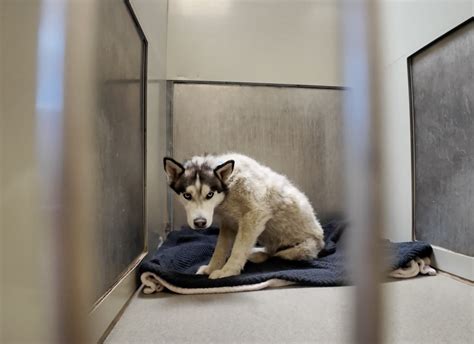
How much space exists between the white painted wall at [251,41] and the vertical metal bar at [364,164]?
82.6 inches

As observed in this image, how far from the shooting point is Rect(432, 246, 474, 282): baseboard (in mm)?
1308

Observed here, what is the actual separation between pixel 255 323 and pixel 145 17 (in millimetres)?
1473

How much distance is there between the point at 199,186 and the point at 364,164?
113cm

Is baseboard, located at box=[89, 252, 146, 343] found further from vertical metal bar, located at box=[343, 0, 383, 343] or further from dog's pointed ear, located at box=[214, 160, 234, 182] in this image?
vertical metal bar, located at box=[343, 0, 383, 343]

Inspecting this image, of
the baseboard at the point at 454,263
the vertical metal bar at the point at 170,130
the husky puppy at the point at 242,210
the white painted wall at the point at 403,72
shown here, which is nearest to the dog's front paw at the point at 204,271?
the husky puppy at the point at 242,210

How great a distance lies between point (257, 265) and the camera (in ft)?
5.20

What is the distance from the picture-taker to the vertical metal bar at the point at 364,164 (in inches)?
10.5

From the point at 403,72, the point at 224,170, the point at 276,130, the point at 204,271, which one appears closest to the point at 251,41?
the point at 276,130

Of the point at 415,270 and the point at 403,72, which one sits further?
the point at 403,72

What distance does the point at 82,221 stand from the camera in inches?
10.0

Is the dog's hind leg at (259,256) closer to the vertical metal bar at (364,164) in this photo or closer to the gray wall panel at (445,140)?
the gray wall panel at (445,140)

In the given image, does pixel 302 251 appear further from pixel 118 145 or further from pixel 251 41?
pixel 251 41

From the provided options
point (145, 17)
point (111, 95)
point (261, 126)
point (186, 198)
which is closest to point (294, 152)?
point (261, 126)

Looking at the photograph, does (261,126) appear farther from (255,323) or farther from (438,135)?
(255,323)
